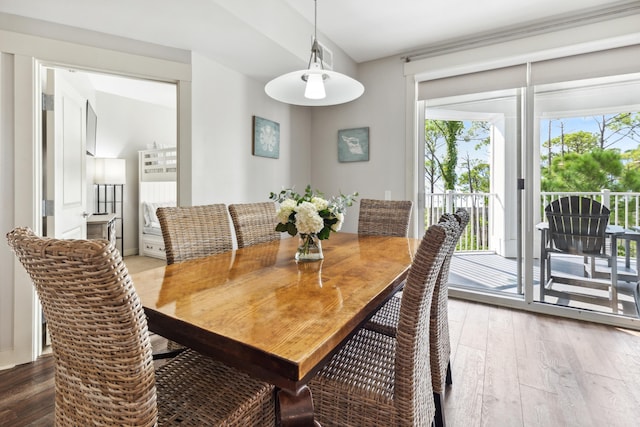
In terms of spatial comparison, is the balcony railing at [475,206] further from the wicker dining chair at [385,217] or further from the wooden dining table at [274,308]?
the wooden dining table at [274,308]

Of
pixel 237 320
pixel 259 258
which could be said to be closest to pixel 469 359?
pixel 259 258

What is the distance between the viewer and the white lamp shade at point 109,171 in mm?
4781

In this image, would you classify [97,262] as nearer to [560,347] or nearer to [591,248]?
[560,347]

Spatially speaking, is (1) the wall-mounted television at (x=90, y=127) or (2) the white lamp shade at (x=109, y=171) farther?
(2) the white lamp shade at (x=109, y=171)

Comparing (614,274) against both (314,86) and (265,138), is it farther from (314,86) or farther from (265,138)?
(265,138)

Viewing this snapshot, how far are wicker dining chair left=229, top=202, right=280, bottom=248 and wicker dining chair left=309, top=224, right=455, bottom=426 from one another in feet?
A: 3.70

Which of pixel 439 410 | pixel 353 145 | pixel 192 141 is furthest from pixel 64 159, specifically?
pixel 439 410

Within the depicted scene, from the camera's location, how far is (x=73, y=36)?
2.16 metres

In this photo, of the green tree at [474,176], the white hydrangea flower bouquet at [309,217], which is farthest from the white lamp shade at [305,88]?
the green tree at [474,176]

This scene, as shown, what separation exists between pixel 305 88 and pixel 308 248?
2.96 ft

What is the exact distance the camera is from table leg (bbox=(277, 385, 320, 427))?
2.60ft

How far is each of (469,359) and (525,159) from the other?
6.39 feet

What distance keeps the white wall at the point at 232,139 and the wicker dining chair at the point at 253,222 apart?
744 mm

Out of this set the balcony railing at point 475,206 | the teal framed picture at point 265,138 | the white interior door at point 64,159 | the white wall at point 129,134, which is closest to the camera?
the white interior door at point 64,159
